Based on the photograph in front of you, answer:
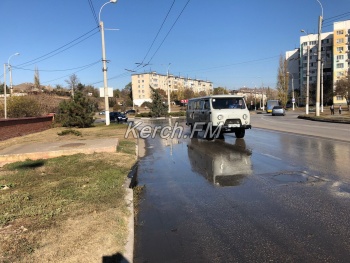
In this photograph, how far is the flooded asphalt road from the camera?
12.7ft

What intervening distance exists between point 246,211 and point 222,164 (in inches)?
166

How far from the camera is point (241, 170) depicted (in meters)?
8.45

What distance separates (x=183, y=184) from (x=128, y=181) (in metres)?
1.22

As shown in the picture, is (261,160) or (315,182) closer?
(315,182)

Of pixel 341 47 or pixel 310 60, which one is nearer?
pixel 341 47

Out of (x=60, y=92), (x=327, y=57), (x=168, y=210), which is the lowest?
(x=168, y=210)

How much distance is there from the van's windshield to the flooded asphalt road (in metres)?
6.53

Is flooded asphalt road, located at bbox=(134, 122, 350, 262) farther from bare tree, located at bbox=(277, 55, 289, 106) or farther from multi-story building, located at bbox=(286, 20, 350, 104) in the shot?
multi-story building, located at bbox=(286, 20, 350, 104)

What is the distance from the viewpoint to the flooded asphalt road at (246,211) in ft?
12.7

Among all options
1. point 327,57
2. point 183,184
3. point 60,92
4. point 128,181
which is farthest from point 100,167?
point 327,57

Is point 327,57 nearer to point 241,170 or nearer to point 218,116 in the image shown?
point 218,116

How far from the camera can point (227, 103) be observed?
16.0 meters

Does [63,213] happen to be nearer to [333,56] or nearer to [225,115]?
[225,115]

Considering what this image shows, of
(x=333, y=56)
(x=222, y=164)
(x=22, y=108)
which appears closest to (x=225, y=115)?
(x=222, y=164)
